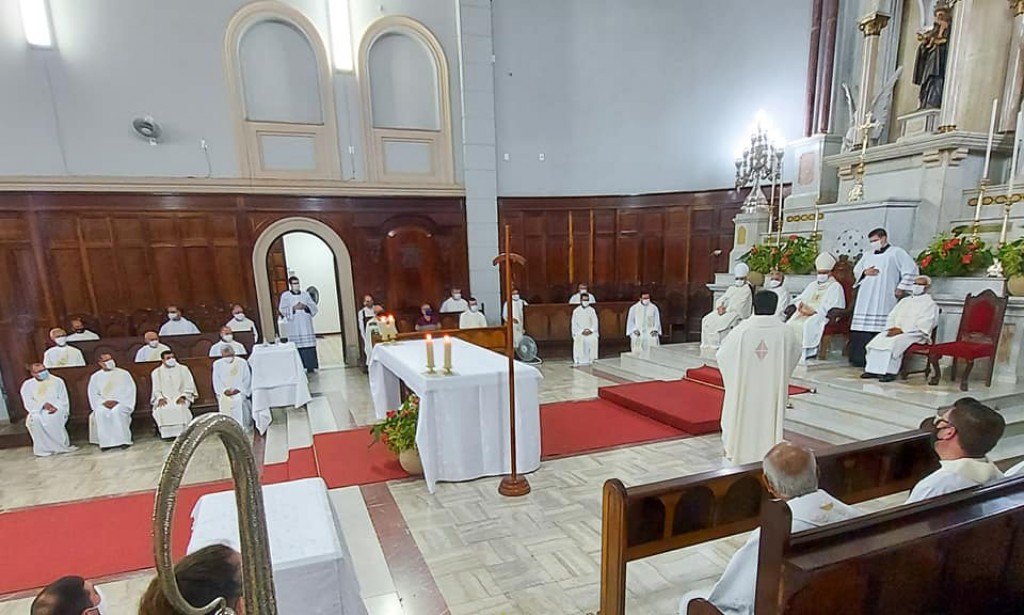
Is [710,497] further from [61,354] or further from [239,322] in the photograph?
[61,354]

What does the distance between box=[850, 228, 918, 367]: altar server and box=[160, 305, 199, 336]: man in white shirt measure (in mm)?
9606

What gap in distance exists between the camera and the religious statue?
6.46m

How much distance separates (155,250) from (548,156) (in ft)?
24.0

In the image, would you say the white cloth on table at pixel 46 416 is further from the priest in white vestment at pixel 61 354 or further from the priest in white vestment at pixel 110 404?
the priest in white vestment at pixel 61 354

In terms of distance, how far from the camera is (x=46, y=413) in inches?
221

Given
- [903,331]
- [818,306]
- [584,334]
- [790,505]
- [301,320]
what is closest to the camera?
[790,505]

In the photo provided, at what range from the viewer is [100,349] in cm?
688

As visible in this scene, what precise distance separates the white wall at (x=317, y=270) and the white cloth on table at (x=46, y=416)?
24.0 ft

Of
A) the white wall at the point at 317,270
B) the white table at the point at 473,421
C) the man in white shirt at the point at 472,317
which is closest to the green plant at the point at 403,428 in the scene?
the white table at the point at 473,421

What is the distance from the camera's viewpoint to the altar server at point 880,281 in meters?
5.55

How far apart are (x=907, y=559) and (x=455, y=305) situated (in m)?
8.54

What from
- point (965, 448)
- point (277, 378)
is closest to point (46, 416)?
point (277, 378)

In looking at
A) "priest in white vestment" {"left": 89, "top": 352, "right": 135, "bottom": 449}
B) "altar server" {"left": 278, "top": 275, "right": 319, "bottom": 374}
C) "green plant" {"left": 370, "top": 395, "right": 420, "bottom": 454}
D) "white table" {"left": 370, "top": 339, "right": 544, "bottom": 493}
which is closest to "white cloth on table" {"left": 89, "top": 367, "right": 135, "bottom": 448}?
"priest in white vestment" {"left": 89, "top": 352, "right": 135, "bottom": 449}

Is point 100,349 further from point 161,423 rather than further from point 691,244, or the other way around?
point 691,244
